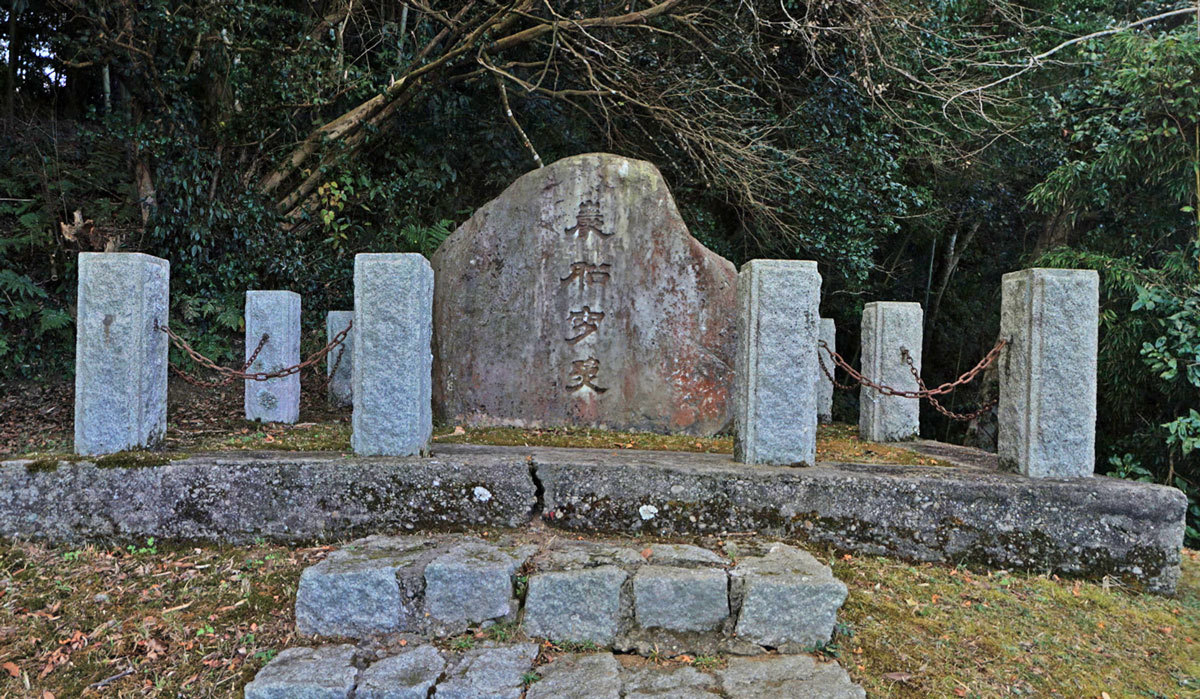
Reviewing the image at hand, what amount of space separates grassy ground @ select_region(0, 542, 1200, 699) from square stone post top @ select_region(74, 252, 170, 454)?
25.1 inches

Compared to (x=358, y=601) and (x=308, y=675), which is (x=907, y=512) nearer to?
(x=358, y=601)

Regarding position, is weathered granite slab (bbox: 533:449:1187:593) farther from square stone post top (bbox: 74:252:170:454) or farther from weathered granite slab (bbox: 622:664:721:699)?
square stone post top (bbox: 74:252:170:454)

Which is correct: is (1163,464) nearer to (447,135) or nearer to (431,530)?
(431,530)

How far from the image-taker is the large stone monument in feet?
19.7

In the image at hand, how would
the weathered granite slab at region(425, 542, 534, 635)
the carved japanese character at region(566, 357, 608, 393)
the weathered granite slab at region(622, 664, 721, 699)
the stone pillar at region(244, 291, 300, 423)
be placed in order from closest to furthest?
1. the weathered granite slab at region(622, 664, 721, 699)
2. the weathered granite slab at region(425, 542, 534, 635)
3. the carved japanese character at region(566, 357, 608, 393)
4. the stone pillar at region(244, 291, 300, 423)

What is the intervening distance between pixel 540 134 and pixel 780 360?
7.05m

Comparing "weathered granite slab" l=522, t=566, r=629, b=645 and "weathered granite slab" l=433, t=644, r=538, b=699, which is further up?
"weathered granite slab" l=522, t=566, r=629, b=645

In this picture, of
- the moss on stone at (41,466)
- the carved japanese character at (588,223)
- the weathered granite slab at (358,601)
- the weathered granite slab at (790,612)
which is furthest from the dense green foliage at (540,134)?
the weathered granite slab at (358,601)

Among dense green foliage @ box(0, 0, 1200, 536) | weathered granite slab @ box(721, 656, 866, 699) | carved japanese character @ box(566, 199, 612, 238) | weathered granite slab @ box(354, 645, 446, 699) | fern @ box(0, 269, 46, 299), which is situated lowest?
weathered granite slab @ box(354, 645, 446, 699)

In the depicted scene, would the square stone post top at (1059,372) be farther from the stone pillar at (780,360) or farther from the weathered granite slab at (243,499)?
the weathered granite slab at (243,499)

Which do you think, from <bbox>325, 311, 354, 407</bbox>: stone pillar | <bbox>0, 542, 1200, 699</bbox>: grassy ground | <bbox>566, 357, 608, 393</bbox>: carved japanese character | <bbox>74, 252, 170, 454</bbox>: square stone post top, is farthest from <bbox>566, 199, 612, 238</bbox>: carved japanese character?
<bbox>0, 542, 1200, 699</bbox>: grassy ground

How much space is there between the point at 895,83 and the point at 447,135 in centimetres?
568

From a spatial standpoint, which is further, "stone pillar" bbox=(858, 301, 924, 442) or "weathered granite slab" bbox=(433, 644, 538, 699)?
"stone pillar" bbox=(858, 301, 924, 442)

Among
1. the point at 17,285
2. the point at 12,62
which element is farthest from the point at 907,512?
the point at 12,62
